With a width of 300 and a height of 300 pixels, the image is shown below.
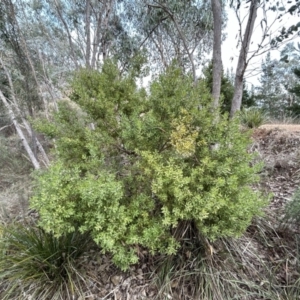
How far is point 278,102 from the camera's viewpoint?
13.8 m

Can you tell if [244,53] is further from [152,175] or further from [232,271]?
[232,271]

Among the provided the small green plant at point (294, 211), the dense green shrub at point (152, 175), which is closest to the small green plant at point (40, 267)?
the dense green shrub at point (152, 175)

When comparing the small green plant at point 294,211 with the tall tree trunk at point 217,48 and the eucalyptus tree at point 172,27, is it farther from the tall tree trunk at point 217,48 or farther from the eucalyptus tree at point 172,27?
the eucalyptus tree at point 172,27

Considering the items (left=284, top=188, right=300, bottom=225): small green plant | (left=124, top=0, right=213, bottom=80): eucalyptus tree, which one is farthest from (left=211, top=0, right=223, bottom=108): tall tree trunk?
(left=124, top=0, right=213, bottom=80): eucalyptus tree

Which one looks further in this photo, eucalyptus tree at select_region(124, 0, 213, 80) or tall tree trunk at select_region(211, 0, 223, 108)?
eucalyptus tree at select_region(124, 0, 213, 80)

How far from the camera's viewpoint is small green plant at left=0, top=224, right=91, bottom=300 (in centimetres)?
153

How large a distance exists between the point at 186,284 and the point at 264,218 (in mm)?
992

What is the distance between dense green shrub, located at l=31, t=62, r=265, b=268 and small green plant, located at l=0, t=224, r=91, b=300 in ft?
1.38

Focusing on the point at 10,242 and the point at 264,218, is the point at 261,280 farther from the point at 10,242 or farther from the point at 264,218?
the point at 10,242

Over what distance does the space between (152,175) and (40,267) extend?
3.71 ft

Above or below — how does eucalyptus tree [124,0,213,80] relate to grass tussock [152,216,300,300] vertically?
above

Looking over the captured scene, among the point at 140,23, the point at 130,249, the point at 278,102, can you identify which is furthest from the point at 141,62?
the point at 278,102

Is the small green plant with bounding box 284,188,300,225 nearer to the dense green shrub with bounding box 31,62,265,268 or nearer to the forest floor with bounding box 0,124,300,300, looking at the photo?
the forest floor with bounding box 0,124,300,300

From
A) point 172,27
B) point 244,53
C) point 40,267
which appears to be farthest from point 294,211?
point 172,27
